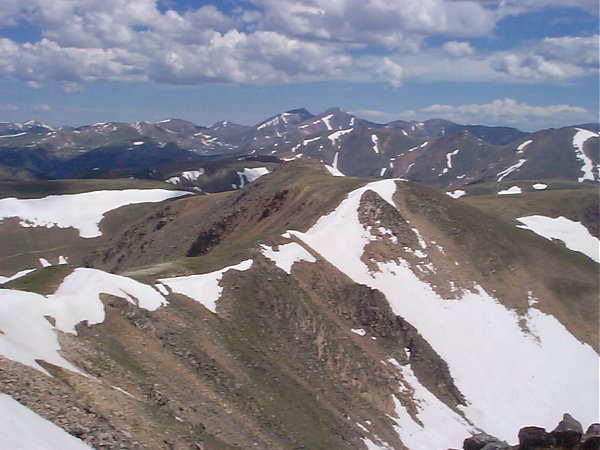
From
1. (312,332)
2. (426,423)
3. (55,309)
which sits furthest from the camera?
(312,332)

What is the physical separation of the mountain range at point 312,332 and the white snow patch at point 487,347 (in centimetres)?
22

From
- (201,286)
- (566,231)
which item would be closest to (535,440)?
(201,286)

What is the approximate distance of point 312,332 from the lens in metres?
61.2

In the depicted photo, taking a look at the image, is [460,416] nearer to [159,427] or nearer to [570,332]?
[570,332]

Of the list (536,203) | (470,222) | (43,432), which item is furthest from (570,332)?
(536,203)

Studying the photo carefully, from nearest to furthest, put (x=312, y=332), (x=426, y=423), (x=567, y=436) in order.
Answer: (x=567, y=436) → (x=426, y=423) → (x=312, y=332)

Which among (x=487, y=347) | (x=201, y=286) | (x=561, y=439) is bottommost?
(x=561, y=439)

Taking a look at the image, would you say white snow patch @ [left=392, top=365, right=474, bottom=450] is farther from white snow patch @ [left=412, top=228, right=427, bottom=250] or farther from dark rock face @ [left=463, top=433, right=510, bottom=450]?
white snow patch @ [left=412, top=228, right=427, bottom=250]

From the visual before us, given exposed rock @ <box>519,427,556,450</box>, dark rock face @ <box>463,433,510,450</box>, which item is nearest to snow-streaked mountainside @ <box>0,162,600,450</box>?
dark rock face @ <box>463,433,510,450</box>

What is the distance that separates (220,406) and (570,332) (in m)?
54.6

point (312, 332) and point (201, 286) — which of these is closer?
point (201, 286)

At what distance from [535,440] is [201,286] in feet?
106

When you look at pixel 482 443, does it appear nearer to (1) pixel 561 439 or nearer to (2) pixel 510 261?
(1) pixel 561 439

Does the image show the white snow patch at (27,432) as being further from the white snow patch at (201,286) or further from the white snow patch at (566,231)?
the white snow patch at (566,231)
